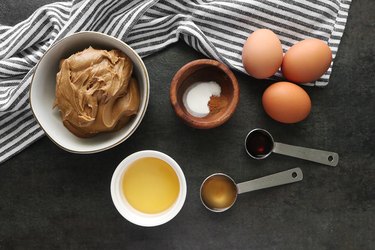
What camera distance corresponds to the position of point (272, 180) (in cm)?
107

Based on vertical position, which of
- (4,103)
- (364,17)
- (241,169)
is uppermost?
(364,17)

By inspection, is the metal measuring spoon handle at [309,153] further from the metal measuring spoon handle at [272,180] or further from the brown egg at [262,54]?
the brown egg at [262,54]

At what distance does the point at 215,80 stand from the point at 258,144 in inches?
6.7

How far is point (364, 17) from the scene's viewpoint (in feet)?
3.54

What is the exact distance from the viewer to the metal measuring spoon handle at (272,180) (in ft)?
3.49

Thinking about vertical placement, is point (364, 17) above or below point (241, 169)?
above

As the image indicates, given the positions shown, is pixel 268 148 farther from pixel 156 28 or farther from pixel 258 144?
pixel 156 28

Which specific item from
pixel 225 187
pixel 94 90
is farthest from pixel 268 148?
pixel 94 90

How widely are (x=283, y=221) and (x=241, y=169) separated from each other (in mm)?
149

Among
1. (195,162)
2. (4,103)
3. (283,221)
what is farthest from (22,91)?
(283,221)

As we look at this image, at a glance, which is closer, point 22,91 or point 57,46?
point 57,46

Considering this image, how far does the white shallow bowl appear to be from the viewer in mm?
935

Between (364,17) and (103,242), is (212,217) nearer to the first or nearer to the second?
(103,242)

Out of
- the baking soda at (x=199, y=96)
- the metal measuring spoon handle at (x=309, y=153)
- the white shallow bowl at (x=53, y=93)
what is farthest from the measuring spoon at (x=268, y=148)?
the white shallow bowl at (x=53, y=93)
